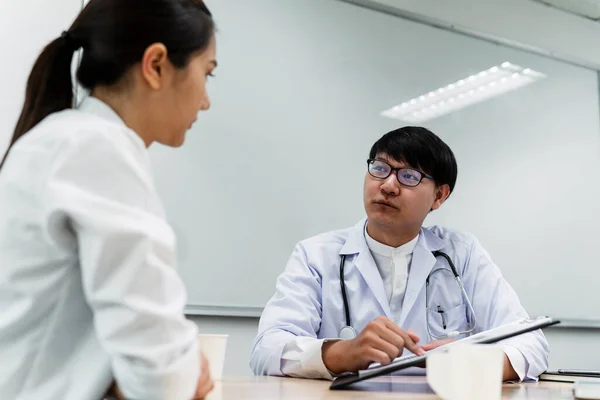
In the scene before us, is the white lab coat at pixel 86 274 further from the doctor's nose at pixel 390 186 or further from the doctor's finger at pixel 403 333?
the doctor's nose at pixel 390 186

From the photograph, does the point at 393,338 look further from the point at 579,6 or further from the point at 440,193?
the point at 579,6

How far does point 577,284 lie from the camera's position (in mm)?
3312

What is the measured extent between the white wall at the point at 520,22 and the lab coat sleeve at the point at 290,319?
5.56 ft

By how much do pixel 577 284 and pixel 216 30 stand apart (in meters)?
2.96

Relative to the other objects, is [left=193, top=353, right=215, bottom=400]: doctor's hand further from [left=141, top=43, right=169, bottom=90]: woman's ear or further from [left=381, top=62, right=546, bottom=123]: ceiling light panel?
[left=381, top=62, right=546, bottom=123]: ceiling light panel

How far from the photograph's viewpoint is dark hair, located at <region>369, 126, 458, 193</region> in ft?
6.08

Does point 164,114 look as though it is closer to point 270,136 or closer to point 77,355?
point 77,355

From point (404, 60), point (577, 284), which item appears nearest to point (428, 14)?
point (404, 60)

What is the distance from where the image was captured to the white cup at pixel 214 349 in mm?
918

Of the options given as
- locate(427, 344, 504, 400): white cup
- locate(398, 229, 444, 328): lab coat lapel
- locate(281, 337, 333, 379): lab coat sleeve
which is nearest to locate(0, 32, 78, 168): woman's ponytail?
locate(427, 344, 504, 400): white cup

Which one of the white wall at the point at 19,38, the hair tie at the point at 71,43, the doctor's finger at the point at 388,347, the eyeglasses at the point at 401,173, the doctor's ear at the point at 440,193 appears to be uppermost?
the white wall at the point at 19,38

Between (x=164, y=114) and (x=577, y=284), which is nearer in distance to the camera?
(x=164, y=114)

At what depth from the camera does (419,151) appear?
1.85 m

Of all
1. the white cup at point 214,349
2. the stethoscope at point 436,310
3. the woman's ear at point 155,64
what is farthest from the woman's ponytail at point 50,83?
the stethoscope at point 436,310
